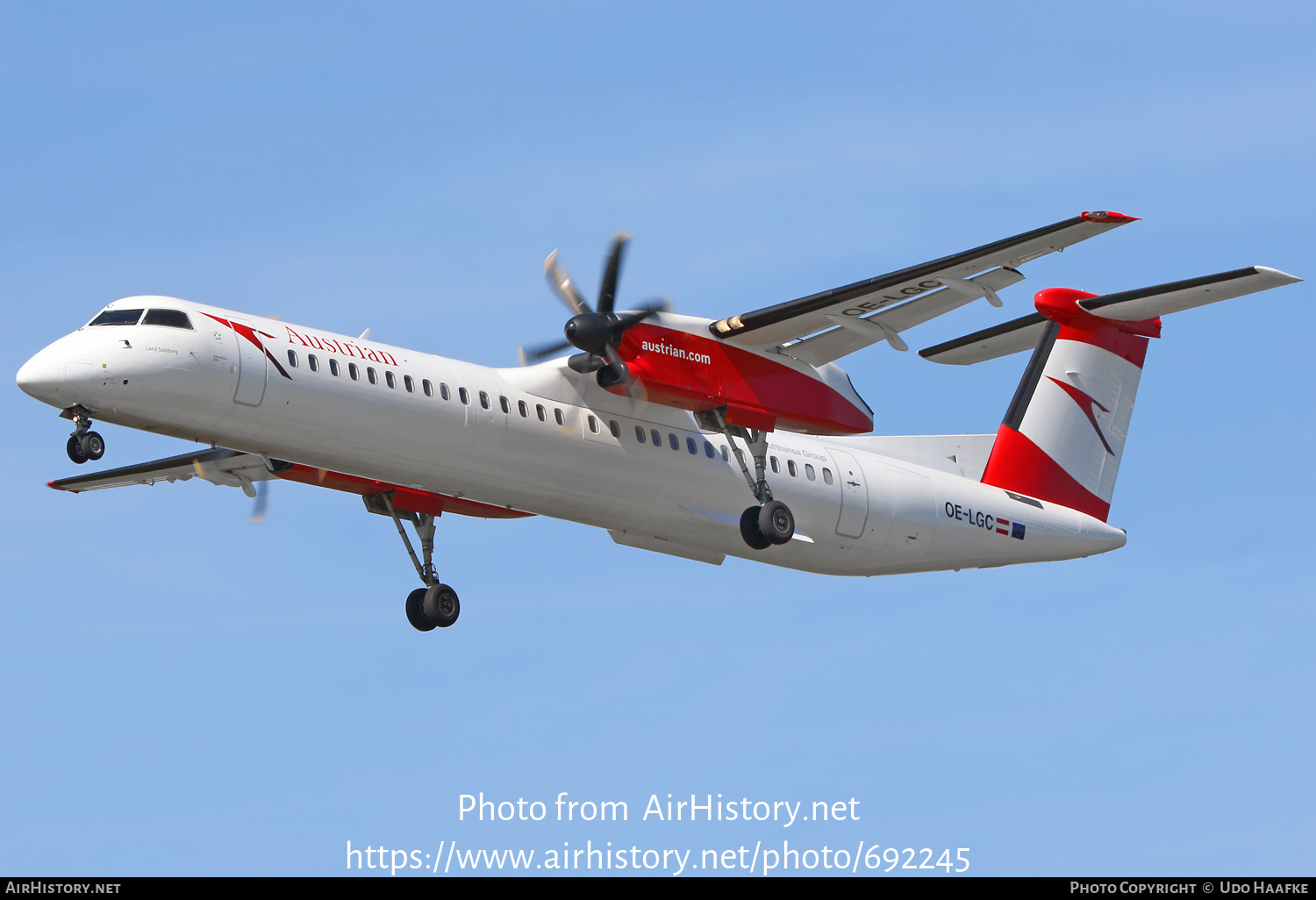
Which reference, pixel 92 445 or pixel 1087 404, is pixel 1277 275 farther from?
pixel 92 445

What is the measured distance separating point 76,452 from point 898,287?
9573 mm

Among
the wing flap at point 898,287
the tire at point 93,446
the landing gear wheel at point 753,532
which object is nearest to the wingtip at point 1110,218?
the wing flap at point 898,287

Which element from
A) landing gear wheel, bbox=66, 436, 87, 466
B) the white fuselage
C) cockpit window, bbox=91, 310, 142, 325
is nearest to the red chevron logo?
the white fuselage

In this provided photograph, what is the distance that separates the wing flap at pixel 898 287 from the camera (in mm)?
18719

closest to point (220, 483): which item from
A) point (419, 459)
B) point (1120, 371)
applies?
point (419, 459)

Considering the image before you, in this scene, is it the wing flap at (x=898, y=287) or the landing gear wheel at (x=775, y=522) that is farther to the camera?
the landing gear wheel at (x=775, y=522)

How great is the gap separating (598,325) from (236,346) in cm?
442

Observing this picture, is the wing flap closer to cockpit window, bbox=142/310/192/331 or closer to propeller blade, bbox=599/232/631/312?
propeller blade, bbox=599/232/631/312

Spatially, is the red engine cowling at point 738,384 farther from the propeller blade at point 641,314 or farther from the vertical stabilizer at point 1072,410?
the vertical stabilizer at point 1072,410

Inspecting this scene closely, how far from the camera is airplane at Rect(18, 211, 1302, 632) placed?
17484 mm

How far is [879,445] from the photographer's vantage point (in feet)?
78.5

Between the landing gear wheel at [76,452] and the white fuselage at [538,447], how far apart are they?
417 mm

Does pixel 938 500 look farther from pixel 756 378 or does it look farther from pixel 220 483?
pixel 220 483

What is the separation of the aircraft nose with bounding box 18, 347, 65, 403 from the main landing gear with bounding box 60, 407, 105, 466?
27 cm
